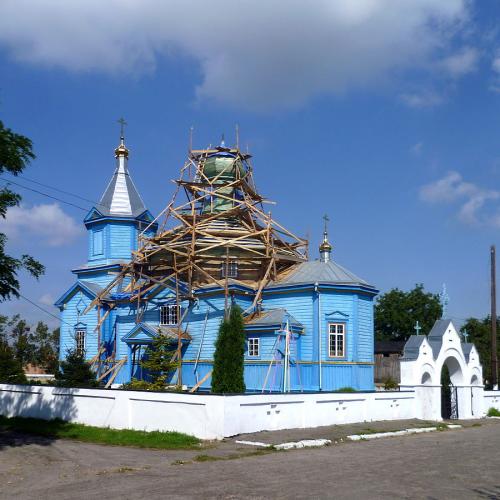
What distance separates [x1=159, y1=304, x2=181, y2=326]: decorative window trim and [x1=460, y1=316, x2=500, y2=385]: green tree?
19.3 metres

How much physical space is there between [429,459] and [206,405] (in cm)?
499

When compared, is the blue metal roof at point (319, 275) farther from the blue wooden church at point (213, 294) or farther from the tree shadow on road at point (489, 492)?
the tree shadow on road at point (489, 492)

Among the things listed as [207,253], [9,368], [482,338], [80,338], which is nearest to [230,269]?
[207,253]

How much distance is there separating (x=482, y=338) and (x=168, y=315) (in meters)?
30.3

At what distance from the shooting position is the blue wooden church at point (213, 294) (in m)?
27.0

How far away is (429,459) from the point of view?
1323 centimetres

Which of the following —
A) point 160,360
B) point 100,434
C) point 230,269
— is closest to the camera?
point 100,434

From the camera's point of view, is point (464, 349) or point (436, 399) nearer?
point (436, 399)

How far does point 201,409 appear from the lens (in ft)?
50.5

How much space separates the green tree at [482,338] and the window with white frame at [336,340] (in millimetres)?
15061

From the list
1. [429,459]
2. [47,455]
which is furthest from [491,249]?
[47,455]

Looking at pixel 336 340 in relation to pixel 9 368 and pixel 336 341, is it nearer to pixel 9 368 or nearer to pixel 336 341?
pixel 336 341

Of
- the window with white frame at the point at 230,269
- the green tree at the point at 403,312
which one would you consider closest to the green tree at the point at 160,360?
the window with white frame at the point at 230,269

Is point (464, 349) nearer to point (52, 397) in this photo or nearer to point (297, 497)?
point (52, 397)
